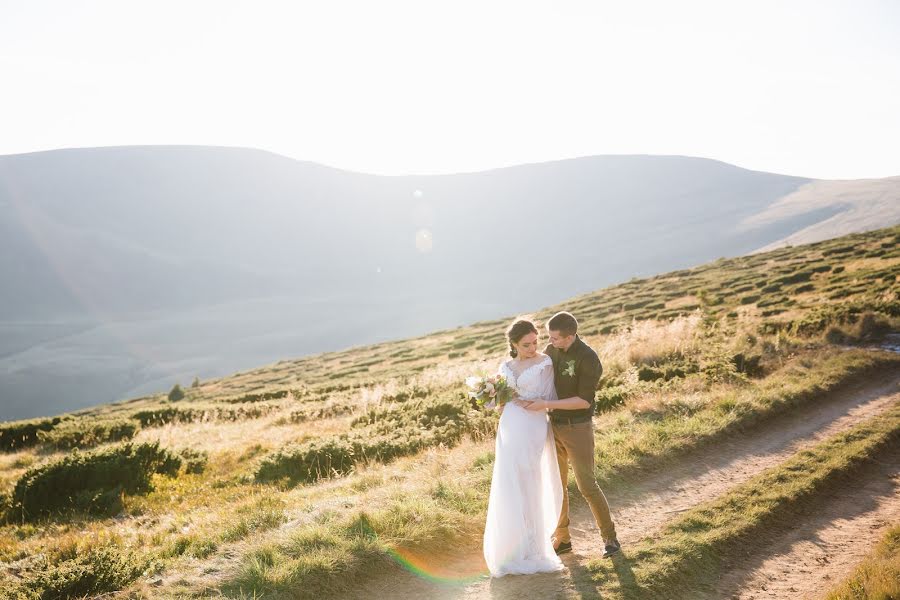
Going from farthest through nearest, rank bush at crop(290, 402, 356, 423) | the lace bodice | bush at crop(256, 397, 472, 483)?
bush at crop(290, 402, 356, 423)
bush at crop(256, 397, 472, 483)
the lace bodice

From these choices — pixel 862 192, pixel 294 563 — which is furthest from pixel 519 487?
pixel 862 192

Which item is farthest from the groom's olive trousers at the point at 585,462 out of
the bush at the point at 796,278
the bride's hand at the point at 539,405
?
the bush at the point at 796,278

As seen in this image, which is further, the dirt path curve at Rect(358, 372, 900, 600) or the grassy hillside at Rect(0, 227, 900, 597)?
the grassy hillside at Rect(0, 227, 900, 597)

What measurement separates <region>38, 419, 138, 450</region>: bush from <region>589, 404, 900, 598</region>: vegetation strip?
1699cm

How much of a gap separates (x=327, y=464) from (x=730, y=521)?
7923mm

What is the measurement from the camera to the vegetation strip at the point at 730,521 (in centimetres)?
553

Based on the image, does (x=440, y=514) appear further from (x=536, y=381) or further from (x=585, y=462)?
(x=536, y=381)

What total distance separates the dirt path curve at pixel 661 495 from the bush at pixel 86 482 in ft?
24.2

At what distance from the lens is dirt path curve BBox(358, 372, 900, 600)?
5633 mm

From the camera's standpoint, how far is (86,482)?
1095cm

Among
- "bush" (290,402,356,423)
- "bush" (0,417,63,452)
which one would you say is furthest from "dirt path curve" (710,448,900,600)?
"bush" (0,417,63,452)

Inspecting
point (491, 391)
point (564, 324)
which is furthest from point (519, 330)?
point (491, 391)

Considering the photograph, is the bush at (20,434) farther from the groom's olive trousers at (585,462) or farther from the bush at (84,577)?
the groom's olive trousers at (585,462)

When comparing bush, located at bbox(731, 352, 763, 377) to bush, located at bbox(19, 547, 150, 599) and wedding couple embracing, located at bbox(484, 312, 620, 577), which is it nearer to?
wedding couple embracing, located at bbox(484, 312, 620, 577)
